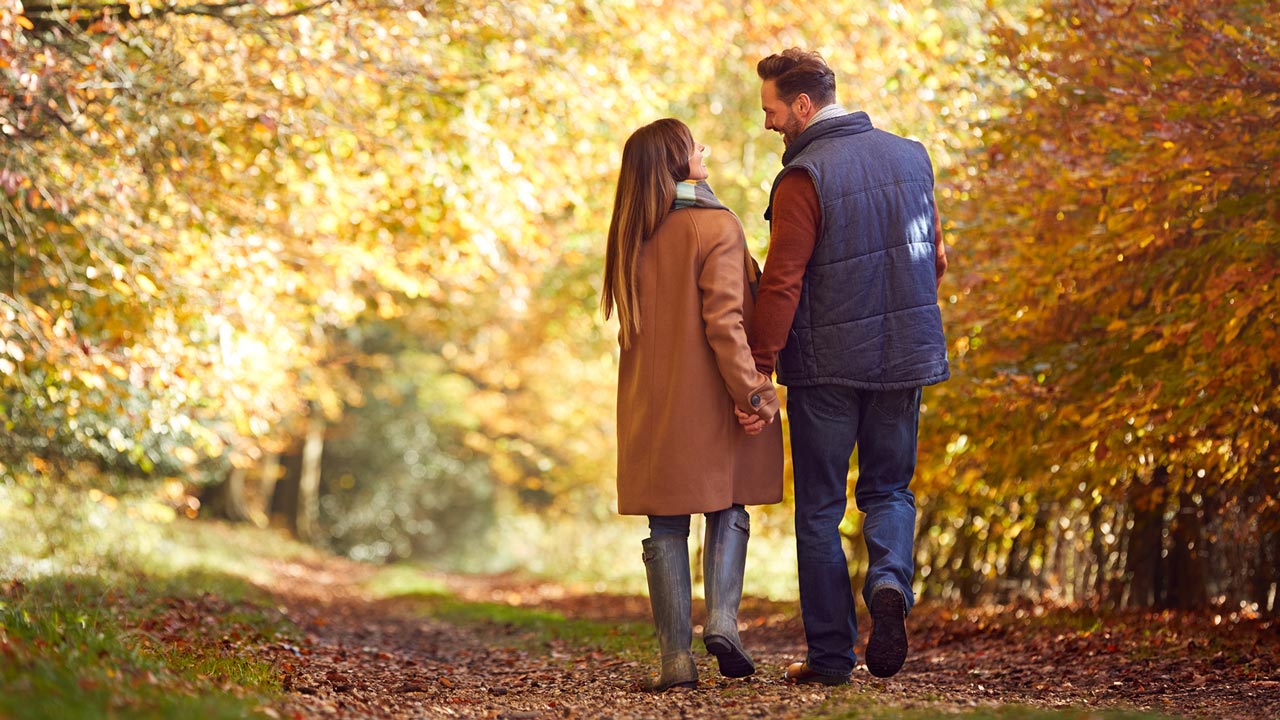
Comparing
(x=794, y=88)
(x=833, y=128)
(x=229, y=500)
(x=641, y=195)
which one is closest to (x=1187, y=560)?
(x=833, y=128)

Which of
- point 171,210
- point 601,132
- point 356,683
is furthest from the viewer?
point 601,132

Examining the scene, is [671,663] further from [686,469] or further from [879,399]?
[879,399]

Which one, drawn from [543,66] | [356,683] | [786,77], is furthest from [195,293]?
[786,77]

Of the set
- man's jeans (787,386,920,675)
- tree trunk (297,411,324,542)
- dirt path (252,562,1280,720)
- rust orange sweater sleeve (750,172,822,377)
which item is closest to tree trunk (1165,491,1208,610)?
dirt path (252,562,1280,720)

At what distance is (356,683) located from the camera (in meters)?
4.69

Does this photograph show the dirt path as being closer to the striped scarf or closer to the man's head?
the striped scarf

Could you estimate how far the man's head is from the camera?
4.23 metres

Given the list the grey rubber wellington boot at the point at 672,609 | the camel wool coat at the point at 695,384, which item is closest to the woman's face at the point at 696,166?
the camel wool coat at the point at 695,384

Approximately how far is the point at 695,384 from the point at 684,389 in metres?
0.04

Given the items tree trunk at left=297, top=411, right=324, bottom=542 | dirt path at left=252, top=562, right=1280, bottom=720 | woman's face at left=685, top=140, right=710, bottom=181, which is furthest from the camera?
tree trunk at left=297, top=411, right=324, bottom=542

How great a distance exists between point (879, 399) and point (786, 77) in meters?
1.16

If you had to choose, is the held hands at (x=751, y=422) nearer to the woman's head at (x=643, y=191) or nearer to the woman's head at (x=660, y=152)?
the woman's head at (x=643, y=191)

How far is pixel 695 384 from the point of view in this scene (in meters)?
4.14

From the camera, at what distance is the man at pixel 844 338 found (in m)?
4.07
